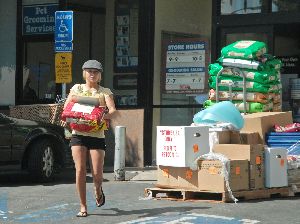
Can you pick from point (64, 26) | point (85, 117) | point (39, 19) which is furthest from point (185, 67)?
point (85, 117)

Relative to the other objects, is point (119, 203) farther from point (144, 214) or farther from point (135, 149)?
point (135, 149)

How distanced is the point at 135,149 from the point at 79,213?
6.81 m

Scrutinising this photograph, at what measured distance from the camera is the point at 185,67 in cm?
1520

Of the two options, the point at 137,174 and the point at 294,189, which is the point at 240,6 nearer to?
the point at 137,174

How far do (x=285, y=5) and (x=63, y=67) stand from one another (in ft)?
14.7

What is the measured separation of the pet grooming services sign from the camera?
1510cm

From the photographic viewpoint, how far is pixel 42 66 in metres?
17.1

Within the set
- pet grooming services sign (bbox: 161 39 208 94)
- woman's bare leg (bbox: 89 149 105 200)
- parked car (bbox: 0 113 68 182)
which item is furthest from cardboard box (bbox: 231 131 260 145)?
pet grooming services sign (bbox: 161 39 208 94)

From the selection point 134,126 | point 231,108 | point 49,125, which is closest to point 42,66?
point 134,126

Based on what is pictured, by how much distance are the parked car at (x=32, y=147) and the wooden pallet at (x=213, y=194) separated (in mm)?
2650

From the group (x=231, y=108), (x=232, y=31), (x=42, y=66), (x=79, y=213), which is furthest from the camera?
(x=42, y=66)

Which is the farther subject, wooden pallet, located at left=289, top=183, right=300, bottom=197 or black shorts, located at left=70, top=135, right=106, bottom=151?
wooden pallet, located at left=289, top=183, right=300, bottom=197

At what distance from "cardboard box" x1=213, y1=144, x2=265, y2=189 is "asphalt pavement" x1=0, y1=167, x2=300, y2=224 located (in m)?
0.34

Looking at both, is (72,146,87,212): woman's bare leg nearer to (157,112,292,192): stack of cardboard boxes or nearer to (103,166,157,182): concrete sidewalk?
(157,112,292,192): stack of cardboard boxes
